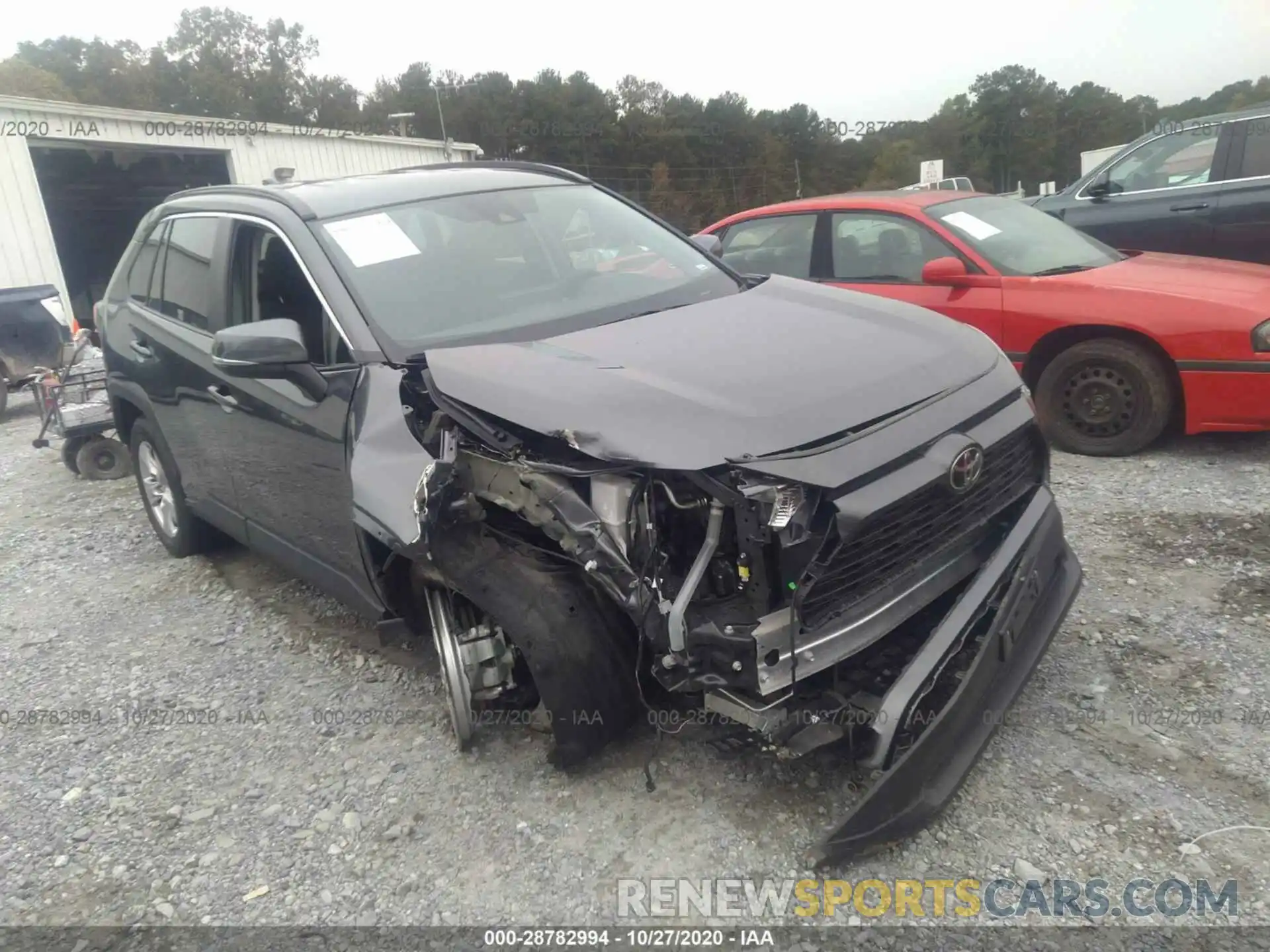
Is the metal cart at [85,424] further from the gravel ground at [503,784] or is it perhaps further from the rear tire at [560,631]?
the rear tire at [560,631]

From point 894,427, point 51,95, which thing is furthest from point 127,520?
point 51,95

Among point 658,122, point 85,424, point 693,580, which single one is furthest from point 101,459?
point 658,122

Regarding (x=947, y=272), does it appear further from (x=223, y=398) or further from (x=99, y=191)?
(x=99, y=191)

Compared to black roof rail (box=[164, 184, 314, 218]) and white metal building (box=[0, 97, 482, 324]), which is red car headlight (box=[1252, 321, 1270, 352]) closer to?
black roof rail (box=[164, 184, 314, 218])

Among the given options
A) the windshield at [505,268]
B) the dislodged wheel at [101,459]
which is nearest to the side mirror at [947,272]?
the windshield at [505,268]

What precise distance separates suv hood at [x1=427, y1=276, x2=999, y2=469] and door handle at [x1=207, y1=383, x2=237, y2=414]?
4.06ft

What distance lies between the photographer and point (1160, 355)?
495 centimetres

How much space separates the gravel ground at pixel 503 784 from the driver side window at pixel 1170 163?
13.2 feet

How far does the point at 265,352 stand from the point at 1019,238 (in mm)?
4668

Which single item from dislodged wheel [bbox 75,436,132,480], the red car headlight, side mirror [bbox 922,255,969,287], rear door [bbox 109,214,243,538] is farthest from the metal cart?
the red car headlight

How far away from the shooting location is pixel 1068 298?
5.16 meters

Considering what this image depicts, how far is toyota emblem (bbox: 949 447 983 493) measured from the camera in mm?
2475

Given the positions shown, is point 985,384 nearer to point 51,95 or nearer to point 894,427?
point 894,427

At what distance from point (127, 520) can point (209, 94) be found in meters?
52.3
